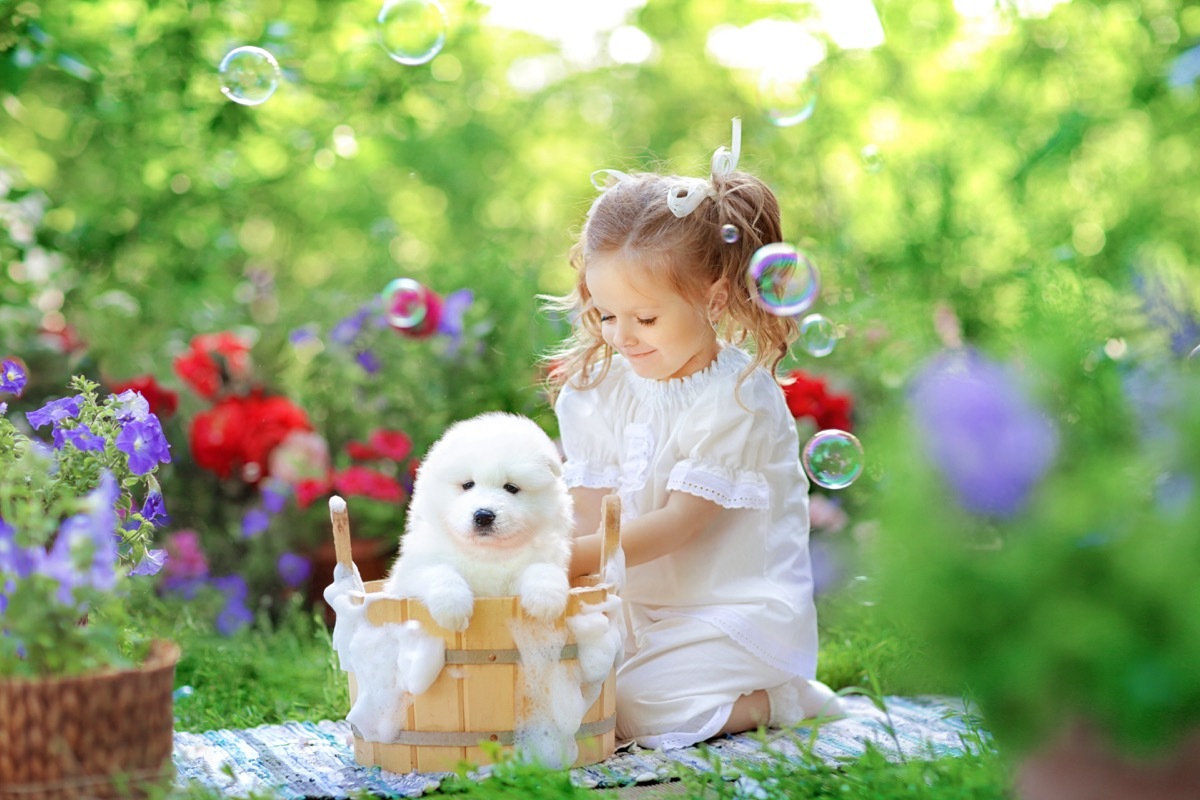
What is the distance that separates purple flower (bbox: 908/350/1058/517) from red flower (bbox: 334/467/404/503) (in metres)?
2.82

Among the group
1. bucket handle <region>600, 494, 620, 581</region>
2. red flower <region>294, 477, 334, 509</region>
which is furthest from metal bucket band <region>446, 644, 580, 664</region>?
red flower <region>294, 477, 334, 509</region>

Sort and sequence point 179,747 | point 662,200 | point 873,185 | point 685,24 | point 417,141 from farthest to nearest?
point 685,24 → point 417,141 → point 873,185 → point 662,200 → point 179,747

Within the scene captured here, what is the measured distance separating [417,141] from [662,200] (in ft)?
24.0

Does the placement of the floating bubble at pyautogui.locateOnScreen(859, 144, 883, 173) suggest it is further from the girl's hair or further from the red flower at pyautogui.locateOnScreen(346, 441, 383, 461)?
the red flower at pyautogui.locateOnScreen(346, 441, 383, 461)

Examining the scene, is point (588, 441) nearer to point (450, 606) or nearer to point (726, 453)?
point (726, 453)

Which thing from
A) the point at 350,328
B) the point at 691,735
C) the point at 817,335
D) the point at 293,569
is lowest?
the point at 691,735

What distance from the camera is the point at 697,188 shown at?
286 centimetres

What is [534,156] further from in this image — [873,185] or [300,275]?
[873,185]

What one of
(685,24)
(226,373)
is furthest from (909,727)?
(685,24)

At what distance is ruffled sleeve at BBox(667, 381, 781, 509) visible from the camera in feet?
9.06

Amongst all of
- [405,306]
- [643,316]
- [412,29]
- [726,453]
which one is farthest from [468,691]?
[412,29]

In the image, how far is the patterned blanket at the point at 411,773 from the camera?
2.29 metres

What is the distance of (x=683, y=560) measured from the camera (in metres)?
2.89

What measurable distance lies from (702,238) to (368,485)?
168 cm
